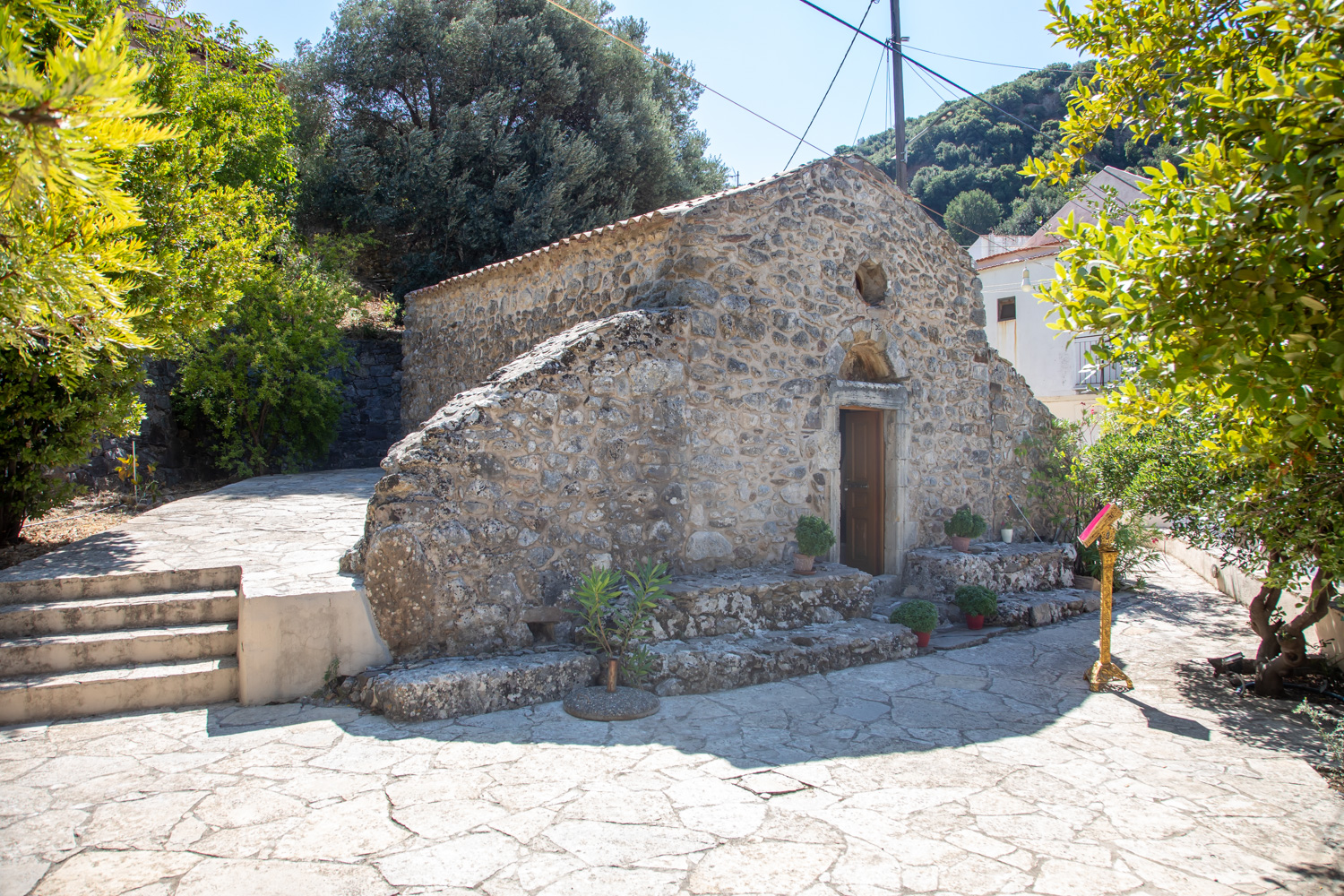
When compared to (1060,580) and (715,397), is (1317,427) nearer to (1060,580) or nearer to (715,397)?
(715,397)

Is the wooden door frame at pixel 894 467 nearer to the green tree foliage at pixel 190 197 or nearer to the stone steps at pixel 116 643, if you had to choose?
the stone steps at pixel 116 643

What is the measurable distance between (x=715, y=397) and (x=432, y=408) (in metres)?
6.01

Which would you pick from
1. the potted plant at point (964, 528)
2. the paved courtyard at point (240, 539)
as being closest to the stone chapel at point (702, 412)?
the potted plant at point (964, 528)

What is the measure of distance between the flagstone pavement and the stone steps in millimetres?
179

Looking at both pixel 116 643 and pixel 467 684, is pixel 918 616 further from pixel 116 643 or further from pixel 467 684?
pixel 116 643

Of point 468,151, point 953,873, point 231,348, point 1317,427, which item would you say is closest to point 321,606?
point 953,873

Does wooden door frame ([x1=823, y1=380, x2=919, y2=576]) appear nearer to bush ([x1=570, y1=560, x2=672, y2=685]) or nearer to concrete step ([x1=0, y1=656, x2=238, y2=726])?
bush ([x1=570, y1=560, x2=672, y2=685])

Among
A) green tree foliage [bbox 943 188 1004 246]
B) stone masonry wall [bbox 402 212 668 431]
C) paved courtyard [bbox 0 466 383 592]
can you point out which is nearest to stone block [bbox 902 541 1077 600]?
stone masonry wall [bbox 402 212 668 431]

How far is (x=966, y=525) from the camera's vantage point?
8.12 meters

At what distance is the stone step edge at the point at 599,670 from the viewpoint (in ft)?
14.8

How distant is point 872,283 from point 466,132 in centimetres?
935

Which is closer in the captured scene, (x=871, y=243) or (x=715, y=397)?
(x=715, y=397)

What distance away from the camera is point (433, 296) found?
35.9ft

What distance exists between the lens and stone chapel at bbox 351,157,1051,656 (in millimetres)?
5172
